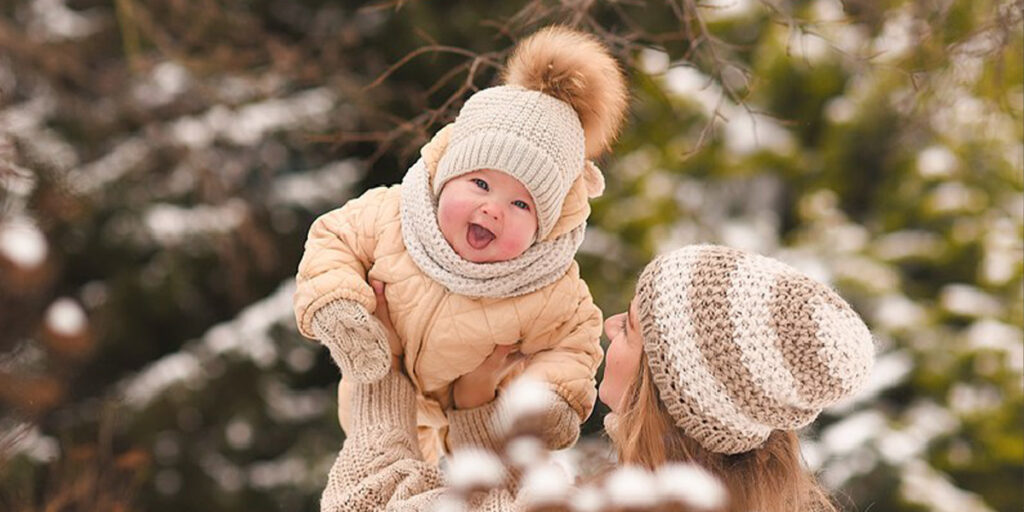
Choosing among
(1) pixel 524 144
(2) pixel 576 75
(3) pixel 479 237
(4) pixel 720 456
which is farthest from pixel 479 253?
(4) pixel 720 456

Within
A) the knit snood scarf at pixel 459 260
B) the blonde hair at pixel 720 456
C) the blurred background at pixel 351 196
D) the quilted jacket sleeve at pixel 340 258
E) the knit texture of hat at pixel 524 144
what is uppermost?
the knit texture of hat at pixel 524 144

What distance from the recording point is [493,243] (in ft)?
4.61

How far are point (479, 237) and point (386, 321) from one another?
20cm

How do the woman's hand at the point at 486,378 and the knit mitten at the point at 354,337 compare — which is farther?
the woman's hand at the point at 486,378

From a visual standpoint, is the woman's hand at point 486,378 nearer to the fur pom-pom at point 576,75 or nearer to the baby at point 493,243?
the baby at point 493,243

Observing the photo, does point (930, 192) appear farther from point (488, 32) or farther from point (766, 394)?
point (766, 394)

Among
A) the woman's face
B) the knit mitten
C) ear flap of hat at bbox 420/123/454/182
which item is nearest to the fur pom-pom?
ear flap of hat at bbox 420/123/454/182

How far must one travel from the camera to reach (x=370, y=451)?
1.51 metres

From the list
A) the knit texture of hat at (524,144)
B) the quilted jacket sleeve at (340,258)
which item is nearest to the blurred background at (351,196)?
the quilted jacket sleeve at (340,258)

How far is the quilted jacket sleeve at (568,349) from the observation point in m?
1.48

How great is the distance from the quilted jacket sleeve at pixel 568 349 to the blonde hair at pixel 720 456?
Answer: 6cm

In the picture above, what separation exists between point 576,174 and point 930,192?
3312 mm

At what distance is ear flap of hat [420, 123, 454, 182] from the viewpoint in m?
1.46

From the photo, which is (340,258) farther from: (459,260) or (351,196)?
(351,196)
